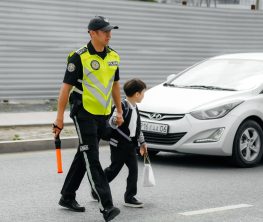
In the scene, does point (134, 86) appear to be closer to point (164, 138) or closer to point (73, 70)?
point (73, 70)

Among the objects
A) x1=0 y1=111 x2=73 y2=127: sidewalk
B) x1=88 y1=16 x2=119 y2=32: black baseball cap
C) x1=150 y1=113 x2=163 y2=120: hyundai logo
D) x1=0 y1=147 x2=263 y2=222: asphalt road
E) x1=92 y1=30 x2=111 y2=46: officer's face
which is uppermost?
x1=88 y1=16 x2=119 y2=32: black baseball cap

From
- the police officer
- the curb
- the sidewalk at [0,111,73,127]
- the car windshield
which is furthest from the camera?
the sidewalk at [0,111,73,127]

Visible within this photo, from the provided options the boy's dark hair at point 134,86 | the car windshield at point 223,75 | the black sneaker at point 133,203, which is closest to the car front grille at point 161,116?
the car windshield at point 223,75

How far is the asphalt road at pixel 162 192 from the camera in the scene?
704 centimetres

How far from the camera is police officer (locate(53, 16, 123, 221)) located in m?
6.61

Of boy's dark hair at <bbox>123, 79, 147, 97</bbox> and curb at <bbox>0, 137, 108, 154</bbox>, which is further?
curb at <bbox>0, 137, 108, 154</bbox>

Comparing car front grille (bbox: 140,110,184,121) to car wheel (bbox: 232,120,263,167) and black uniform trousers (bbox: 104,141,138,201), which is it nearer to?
car wheel (bbox: 232,120,263,167)

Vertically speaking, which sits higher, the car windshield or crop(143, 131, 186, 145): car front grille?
the car windshield

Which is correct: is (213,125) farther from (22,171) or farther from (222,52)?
(222,52)

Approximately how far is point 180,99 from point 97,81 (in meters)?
3.55

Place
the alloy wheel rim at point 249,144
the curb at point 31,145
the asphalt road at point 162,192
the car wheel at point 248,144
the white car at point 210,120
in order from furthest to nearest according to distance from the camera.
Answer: the curb at point 31,145 < the alloy wheel rim at point 249,144 < the car wheel at point 248,144 < the white car at point 210,120 < the asphalt road at point 162,192

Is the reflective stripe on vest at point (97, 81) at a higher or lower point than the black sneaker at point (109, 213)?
higher

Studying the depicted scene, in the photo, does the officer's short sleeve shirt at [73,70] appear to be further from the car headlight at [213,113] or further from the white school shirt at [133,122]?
the car headlight at [213,113]

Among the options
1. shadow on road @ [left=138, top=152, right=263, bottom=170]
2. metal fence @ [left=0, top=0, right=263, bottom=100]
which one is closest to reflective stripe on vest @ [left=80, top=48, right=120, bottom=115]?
shadow on road @ [left=138, top=152, right=263, bottom=170]
